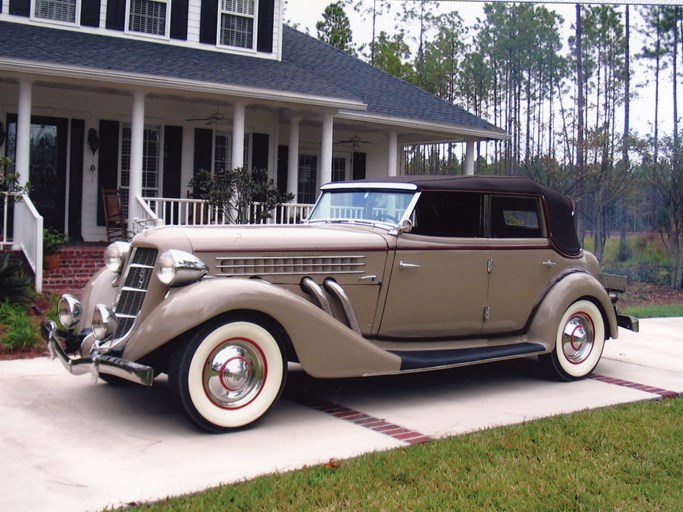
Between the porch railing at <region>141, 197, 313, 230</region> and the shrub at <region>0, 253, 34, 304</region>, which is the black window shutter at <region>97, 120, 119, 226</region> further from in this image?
the shrub at <region>0, 253, 34, 304</region>

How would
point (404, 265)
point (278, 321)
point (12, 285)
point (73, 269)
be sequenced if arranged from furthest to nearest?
point (73, 269) < point (12, 285) < point (404, 265) < point (278, 321)

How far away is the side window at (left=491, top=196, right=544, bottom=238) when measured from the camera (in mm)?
6520

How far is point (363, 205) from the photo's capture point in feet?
21.3

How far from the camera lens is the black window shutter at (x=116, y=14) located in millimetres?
14430

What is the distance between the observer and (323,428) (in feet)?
16.7

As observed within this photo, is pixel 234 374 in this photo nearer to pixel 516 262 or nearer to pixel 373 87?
pixel 516 262

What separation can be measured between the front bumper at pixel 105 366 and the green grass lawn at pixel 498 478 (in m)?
1.03

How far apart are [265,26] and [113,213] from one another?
5.30 m

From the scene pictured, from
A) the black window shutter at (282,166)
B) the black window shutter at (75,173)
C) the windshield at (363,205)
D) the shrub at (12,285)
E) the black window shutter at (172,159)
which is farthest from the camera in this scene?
the black window shutter at (282,166)

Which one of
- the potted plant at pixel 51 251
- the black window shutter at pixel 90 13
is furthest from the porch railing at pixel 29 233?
the black window shutter at pixel 90 13

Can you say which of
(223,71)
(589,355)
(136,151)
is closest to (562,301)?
(589,355)

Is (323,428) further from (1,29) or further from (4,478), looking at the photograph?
(1,29)

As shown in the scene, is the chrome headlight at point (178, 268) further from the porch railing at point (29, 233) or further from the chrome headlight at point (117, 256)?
the porch railing at point (29, 233)

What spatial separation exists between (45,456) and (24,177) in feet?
26.9
